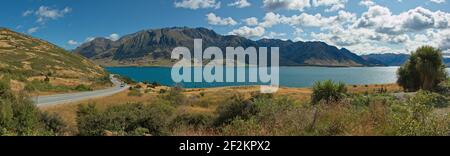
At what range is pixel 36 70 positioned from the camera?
108 metres

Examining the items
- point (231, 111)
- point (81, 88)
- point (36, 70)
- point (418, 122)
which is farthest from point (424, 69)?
point (36, 70)

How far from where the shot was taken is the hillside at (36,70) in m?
76.9

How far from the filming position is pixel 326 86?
3181cm

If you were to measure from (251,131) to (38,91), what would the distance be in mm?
66997

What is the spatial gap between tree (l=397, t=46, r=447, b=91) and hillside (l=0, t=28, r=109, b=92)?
168 feet

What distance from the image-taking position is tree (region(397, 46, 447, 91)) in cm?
4569

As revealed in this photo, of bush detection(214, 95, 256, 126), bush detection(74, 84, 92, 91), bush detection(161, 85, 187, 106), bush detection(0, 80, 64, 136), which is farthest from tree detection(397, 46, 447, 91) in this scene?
bush detection(74, 84, 92, 91)

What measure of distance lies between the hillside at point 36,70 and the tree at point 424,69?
51.1m

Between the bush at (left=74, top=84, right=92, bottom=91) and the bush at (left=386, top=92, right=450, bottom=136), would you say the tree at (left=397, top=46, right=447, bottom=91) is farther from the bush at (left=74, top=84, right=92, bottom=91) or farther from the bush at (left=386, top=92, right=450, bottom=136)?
the bush at (left=74, top=84, right=92, bottom=91)

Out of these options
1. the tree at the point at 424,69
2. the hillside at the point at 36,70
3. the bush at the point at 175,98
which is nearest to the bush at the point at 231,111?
the tree at the point at 424,69
